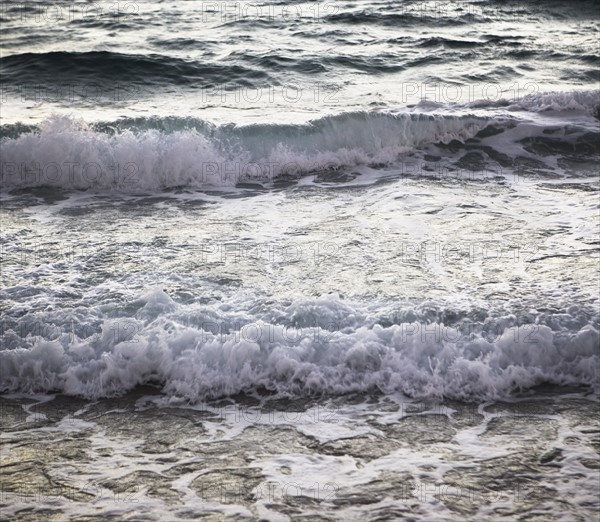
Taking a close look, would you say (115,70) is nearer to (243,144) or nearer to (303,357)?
(243,144)

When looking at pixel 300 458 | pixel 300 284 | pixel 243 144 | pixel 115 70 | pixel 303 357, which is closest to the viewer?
pixel 300 458

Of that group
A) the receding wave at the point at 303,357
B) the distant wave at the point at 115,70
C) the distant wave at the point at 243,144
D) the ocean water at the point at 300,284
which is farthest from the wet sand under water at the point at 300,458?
the distant wave at the point at 115,70

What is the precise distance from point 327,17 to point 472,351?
429 inches

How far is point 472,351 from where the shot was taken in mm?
5016

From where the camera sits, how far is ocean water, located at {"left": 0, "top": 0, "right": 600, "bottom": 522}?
3992 mm

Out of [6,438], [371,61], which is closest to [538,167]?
[371,61]

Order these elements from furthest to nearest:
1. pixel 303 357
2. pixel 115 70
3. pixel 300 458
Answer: pixel 115 70 < pixel 303 357 < pixel 300 458

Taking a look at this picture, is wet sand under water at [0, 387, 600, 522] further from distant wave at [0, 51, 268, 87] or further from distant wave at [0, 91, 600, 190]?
distant wave at [0, 51, 268, 87]

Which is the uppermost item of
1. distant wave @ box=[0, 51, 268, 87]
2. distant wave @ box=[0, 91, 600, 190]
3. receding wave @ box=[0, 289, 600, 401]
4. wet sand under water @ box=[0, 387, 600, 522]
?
distant wave @ box=[0, 51, 268, 87]

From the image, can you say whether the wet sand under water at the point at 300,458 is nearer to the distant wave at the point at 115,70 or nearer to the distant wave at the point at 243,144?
the distant wave at the point at 243,144

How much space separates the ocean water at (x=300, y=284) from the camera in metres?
3.99

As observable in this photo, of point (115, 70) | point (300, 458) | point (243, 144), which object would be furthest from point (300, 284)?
point (115, 70)

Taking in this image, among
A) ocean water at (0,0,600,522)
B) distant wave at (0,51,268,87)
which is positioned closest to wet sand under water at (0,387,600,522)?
ocean water at (0,0,600,522)

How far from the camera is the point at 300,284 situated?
5.98 meters
